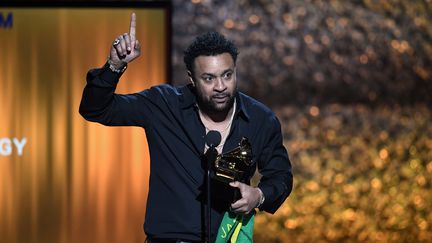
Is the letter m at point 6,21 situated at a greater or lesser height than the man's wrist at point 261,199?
greater

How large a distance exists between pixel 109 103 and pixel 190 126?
1.19ft

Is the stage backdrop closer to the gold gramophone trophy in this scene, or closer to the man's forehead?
the man's forehead

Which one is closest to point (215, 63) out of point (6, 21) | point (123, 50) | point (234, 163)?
point (123, 50)

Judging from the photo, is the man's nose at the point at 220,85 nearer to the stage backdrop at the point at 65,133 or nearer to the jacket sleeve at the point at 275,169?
the jacket sleeve at the point at 275,169

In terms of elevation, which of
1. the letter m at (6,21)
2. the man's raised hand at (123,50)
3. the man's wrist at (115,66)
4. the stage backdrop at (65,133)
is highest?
the letter m at (6,21)

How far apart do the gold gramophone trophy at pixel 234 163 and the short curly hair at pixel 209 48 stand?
459 mm

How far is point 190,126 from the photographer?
3.27 meters

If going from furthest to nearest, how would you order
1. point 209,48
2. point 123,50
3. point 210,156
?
point 209,48 < point 123,50 < point 210,156

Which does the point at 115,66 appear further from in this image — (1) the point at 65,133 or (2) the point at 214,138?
(1) the point at 65,133

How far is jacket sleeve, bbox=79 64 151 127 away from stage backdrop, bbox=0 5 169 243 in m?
2.31

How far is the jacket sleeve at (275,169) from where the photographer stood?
3221mm

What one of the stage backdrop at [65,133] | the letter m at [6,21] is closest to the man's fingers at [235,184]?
the stage backdrop at [65,133]

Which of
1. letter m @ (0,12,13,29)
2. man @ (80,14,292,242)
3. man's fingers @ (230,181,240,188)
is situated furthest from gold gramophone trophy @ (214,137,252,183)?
letter m @ (0,12,13,29)

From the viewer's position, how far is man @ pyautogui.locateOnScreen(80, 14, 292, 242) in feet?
10.2
